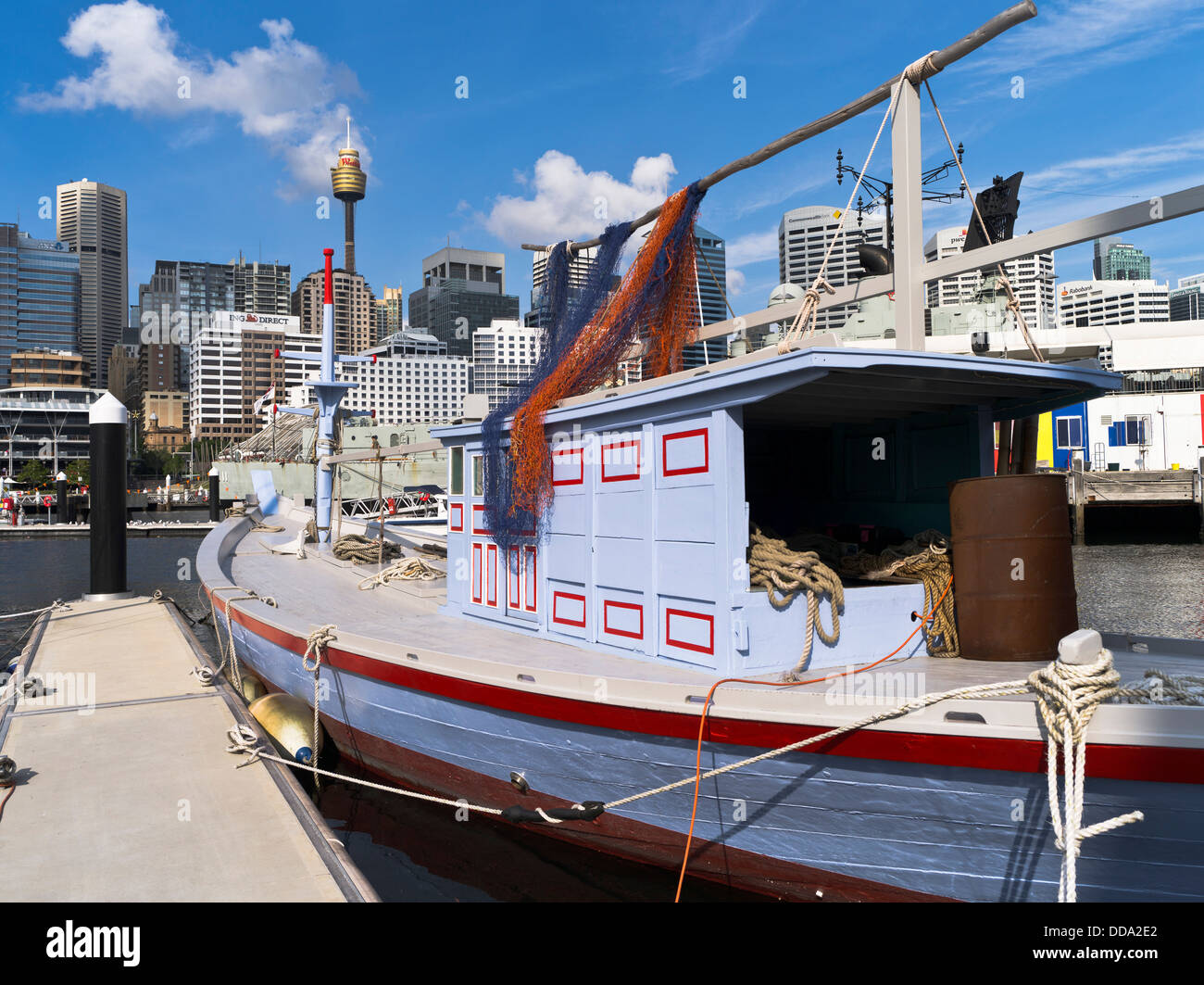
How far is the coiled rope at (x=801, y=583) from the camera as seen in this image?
554 cm

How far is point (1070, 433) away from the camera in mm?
38812

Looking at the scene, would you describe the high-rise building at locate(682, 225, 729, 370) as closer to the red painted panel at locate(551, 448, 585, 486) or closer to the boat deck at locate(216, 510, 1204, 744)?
the red painted panel at locate(551, 448, 585, 486)

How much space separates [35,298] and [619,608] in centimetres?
18396

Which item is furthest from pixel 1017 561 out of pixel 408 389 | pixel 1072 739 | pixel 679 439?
pixel 408 389

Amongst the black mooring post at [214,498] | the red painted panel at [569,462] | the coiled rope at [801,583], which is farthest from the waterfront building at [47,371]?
the coiled rope at [801,583]

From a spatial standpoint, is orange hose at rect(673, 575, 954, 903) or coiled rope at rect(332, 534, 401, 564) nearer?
orange hose at rect(673, 575, 954, 903)

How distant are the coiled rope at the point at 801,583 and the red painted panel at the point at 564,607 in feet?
5.72

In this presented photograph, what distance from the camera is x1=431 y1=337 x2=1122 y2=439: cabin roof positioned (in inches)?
197

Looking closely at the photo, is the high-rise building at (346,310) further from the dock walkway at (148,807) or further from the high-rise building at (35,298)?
the dock walkway at (148,807)

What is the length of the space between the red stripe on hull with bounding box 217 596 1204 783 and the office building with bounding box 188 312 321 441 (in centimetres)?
13605

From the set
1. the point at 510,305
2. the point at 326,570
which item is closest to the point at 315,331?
the point at 510,305

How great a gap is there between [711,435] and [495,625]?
3.43 metres

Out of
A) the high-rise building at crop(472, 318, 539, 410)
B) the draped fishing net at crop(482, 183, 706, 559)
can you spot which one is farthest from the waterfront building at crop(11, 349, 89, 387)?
the draped fishing net at crop(482, 183, 706, 559)
